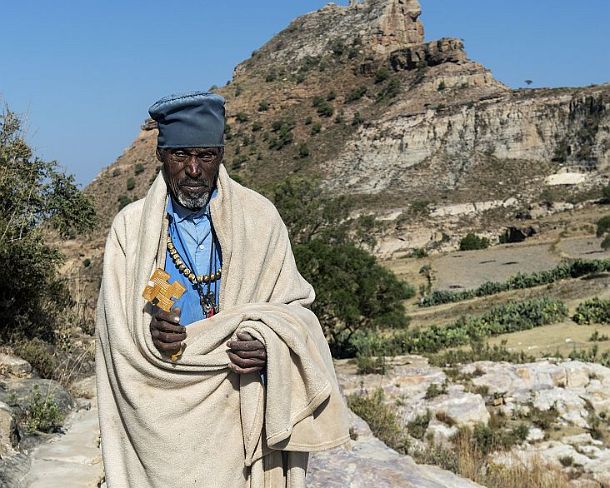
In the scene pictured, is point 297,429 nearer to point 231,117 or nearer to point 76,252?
point 76,252

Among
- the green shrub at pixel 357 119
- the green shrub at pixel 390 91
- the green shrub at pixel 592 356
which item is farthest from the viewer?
the green shrub at pixel 390 91

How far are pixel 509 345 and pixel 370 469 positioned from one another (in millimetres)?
10044

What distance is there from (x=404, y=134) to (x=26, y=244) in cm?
4136

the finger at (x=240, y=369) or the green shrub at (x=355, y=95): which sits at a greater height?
Answer: the green shrub at (x=355, y=95)

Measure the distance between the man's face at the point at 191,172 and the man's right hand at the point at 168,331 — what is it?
0.38 m

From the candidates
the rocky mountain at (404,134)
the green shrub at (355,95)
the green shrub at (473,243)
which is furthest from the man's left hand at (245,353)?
the green shrub at (355,95)

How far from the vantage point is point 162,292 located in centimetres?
200

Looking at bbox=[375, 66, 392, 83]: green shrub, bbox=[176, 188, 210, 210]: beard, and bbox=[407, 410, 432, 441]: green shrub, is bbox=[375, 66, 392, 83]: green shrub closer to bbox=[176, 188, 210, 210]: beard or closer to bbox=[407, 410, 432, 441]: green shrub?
bbox=[407, 410, 432, 441]: green shrub

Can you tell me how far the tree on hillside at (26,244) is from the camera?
6.97 m

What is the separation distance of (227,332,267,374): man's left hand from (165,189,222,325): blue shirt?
0.23m

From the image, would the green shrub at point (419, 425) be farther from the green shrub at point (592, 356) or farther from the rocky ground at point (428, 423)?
the green shrub at point (592, 356)

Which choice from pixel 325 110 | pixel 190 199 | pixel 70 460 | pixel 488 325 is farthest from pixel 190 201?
pixel 325 110

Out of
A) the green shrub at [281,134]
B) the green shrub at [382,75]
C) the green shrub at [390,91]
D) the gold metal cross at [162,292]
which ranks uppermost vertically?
the green shrub at [382,75]

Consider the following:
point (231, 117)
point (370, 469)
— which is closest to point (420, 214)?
point (231, 117)
